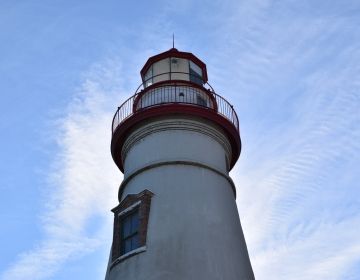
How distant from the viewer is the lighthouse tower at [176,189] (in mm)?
10812

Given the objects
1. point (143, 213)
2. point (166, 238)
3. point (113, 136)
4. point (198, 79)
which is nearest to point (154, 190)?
point (143, 213)

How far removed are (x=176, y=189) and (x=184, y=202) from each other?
0.45 metres

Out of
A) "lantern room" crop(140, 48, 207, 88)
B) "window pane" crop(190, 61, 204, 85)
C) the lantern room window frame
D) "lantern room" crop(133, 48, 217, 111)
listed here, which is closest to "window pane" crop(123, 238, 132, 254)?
"lantern room" crop(133, 48, 217, 111)

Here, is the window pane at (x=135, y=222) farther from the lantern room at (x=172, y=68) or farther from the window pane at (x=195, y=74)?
the window pane at (x=195, y=74)

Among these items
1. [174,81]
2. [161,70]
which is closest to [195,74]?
[161,70]

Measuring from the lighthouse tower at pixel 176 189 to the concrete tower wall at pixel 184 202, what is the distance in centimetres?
2

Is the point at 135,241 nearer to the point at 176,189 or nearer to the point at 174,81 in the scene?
the point at 176,189

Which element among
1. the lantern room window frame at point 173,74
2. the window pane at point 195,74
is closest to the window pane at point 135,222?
the lantern room window frame at point 173,74

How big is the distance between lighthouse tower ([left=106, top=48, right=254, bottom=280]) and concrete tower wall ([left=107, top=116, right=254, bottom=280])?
24mm

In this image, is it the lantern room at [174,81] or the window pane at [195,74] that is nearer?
the lantern room at [174,81]

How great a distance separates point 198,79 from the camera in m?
16.2

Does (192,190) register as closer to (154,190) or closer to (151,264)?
(154,190)

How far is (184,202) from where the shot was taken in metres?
11.6

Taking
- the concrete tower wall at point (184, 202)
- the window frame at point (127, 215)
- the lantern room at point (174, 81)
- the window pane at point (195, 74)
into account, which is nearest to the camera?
the concrete tower wall at point (184, 202)
